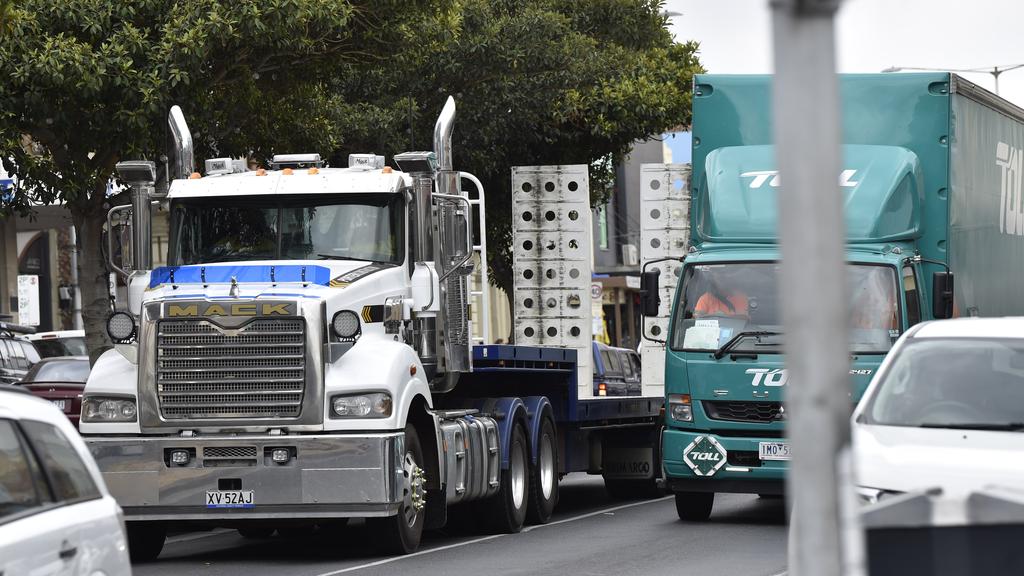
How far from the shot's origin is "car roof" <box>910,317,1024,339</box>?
10070mm

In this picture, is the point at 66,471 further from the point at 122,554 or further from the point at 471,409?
the point at 471,409

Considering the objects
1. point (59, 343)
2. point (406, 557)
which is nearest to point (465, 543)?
point (406, 557)

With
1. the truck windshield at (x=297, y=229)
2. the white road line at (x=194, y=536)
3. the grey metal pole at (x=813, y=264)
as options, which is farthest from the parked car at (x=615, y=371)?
the grey metal pole at (x=813, y=264)

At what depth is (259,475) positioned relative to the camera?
13.0 metres

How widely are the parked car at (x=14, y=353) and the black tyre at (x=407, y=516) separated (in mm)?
9585

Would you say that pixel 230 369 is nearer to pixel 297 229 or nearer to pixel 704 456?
pixel 297 229

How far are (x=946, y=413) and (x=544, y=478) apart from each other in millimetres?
7587

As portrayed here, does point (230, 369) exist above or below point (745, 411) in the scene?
above

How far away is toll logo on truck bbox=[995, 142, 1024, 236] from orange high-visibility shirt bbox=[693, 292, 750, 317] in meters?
3.77

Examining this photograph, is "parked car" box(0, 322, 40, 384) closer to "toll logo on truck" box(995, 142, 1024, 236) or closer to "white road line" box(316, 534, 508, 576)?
"white road line" box(316, 534, 508, 576)

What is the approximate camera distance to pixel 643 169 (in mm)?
21797

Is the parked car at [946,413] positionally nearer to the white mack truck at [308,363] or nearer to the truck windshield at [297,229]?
the white mack truck at [308,363]

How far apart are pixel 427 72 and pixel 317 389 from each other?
13.1 meters

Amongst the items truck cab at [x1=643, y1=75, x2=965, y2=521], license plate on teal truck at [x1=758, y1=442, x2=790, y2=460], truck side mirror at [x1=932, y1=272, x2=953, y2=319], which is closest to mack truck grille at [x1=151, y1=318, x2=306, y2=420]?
truck cab at [x1=643, y1=75, x2=965, y2=521]
